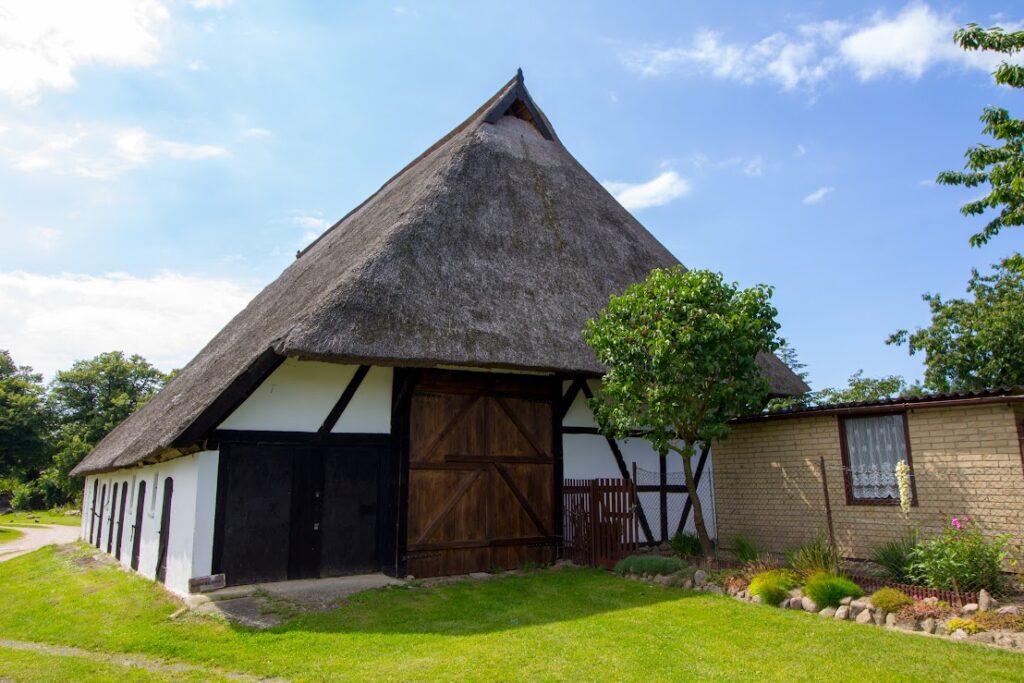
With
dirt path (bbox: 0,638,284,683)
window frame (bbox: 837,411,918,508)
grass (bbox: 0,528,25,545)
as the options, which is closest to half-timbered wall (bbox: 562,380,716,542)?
window frame (bbox: 837,411,918,508)

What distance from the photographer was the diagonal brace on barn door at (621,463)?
12.7 metres

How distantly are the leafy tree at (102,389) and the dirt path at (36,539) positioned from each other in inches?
688

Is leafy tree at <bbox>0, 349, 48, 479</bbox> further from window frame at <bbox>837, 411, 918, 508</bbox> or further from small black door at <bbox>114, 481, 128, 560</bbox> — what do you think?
window frame at <bbox>837, 411, 918, 508</bbox>

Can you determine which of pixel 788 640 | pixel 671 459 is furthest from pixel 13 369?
pixel 788 640

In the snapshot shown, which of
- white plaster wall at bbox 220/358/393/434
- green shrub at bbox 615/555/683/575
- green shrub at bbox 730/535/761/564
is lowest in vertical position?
green shrub at bbox 615/555/683/575

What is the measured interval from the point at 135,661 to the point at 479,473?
568 cm

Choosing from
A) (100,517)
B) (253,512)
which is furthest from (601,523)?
(100,517)

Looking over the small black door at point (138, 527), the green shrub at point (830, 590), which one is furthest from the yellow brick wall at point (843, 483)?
the small black door at point (138, 527)

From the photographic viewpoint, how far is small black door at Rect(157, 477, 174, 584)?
10.6 m

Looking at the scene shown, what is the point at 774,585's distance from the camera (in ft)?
26.5

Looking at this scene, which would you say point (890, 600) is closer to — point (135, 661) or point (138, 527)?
point (135, 661)

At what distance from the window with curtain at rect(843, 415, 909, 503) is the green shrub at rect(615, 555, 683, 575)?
2.89 meters

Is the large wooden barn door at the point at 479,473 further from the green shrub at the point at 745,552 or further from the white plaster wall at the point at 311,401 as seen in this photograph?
the green shrub at the point at 745,552

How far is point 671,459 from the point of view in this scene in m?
13.5
